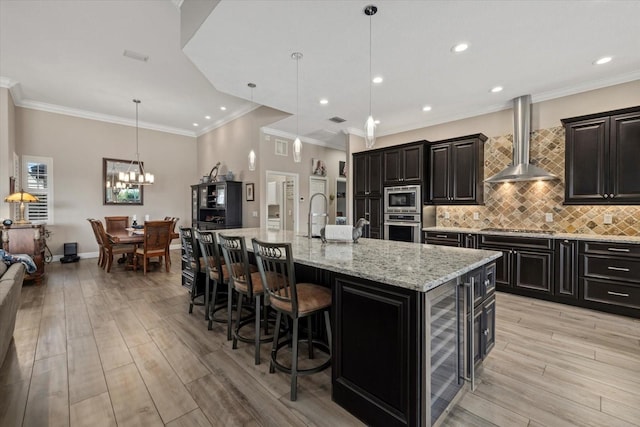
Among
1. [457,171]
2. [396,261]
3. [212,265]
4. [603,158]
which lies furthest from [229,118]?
[603,158]

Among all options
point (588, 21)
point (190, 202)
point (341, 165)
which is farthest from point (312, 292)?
point (190, 202)

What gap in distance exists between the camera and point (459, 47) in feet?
9.48

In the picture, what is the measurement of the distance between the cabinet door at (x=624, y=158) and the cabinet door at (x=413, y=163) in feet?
7.57

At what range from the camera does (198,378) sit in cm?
202

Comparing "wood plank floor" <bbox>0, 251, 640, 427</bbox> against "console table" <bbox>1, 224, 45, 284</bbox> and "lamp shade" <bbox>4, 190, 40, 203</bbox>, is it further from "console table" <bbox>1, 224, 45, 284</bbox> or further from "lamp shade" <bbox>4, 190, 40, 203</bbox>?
"lamp shade" <bbox>4, 190, 40, 203</bbox>

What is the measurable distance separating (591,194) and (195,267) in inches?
195

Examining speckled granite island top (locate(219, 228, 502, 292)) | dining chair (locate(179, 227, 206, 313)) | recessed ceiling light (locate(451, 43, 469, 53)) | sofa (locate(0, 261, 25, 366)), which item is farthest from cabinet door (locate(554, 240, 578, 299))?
sofa (locate(0, 261, 25, 366))

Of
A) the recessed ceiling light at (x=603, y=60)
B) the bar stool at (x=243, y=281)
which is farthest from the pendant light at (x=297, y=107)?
the recessed ceiling light at (x=603, y=60)

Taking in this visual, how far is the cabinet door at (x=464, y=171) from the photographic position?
448 cm

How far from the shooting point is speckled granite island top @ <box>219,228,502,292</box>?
1.39 meters

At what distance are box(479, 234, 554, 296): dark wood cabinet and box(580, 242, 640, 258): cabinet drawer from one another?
335mm

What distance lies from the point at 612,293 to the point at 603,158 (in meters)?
1.60

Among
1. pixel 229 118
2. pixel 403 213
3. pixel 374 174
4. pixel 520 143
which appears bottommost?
pixel 403 213

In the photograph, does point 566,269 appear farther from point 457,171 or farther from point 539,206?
point 457,171
